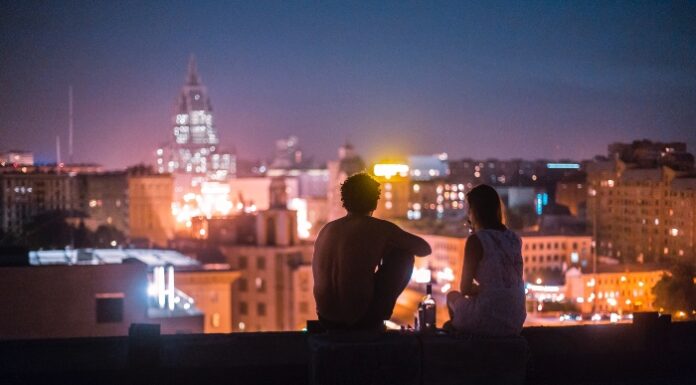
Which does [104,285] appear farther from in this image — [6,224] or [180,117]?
[180,117]

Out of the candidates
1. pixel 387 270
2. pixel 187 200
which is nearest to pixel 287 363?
pixel 387 270

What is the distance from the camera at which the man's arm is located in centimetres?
298

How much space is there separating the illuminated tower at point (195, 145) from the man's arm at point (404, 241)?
164ft

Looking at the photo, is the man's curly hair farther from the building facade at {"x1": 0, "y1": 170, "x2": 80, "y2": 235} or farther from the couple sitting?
the building facade at {"x1": 0, "y1": 170, "x2": 80, "y2": 235}

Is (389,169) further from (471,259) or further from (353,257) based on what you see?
(353,257)

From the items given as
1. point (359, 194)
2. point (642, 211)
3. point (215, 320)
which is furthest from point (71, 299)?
point (642, 211)

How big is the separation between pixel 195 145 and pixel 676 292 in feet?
153

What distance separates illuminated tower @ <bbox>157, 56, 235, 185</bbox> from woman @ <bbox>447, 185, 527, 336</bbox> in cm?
4991

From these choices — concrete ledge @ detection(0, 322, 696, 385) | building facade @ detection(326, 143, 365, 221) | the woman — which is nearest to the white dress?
the woman

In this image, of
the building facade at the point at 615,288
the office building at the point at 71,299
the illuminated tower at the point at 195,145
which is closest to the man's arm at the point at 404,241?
the office building at the point at 71,299

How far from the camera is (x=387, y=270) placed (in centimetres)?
304

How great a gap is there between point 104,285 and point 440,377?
6055 millimetres

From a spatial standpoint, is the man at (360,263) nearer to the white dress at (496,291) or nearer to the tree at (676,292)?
the white dress at (496,291)

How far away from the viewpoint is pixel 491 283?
10.2ft
